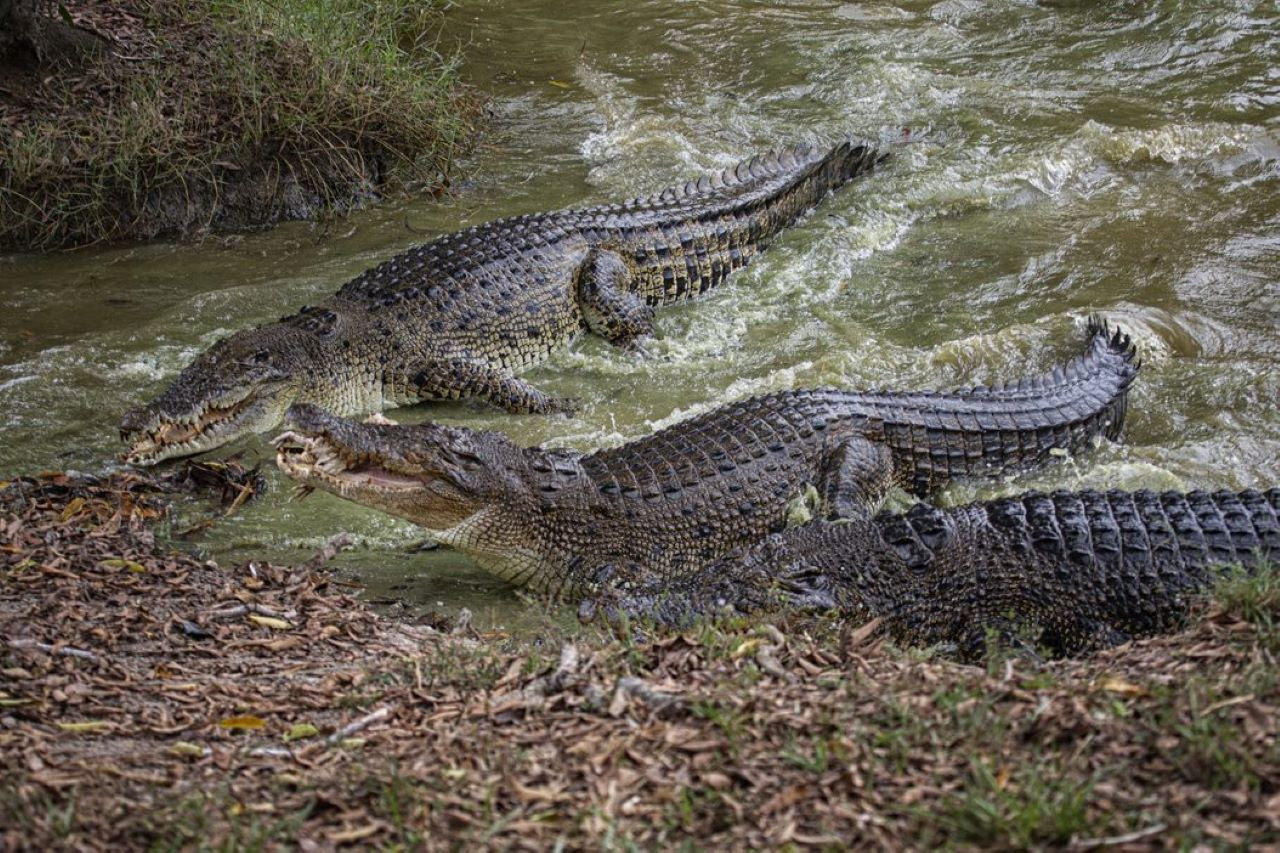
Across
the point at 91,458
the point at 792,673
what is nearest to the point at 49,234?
the point at 91,458

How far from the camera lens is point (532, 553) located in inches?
214

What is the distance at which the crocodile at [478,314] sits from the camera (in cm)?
700

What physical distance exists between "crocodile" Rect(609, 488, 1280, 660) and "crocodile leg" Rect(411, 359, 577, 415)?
2.84m

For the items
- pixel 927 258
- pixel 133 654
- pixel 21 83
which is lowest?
pixel 927 258

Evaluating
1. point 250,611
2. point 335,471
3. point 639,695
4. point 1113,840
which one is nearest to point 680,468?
point 335,471

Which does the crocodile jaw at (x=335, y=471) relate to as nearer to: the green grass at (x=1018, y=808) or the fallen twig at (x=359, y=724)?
the fallen twig at (x=359, y=724)

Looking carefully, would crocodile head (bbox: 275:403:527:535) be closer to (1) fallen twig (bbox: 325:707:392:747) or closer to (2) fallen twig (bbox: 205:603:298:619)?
(2) fallen twig (bbox: 205:603:298:619)

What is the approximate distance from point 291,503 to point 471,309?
2206mm

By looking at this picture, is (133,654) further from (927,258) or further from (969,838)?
(927,258)

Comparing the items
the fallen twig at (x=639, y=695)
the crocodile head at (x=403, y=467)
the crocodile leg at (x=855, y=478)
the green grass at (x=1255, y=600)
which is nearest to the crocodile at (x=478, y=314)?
the crocodile head at (x=403, y=467)

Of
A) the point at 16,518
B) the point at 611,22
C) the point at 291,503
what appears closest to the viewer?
the point at 16,518

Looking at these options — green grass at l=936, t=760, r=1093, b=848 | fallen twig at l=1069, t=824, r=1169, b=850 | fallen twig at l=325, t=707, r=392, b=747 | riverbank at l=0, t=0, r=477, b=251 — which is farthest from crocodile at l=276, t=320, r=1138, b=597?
riverbank at l=0, t=0, r=477, b=251

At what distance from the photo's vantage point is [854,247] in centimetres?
934

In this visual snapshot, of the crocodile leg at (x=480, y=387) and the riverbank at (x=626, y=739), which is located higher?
the riverbank at (x=626, y=739)
